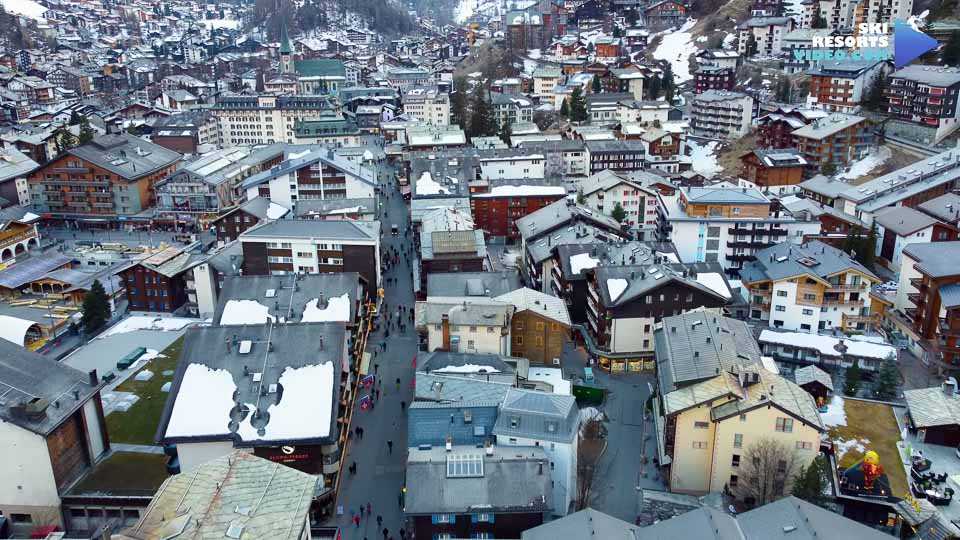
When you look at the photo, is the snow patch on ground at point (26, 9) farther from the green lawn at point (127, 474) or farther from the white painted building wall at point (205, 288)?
the green lawn at point (127, 474)

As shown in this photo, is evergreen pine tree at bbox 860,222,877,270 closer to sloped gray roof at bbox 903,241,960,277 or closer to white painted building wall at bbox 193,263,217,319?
sloped gray roof at bbox 903,241,960,277

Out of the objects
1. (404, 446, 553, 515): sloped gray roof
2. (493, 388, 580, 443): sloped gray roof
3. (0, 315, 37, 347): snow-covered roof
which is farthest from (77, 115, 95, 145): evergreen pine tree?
(404, 446, 553, 515): sloped gray roof

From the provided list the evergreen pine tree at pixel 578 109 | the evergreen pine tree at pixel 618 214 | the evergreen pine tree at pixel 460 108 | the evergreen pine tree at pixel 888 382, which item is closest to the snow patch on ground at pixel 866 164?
the evergreen pine tree at pixel 618 214

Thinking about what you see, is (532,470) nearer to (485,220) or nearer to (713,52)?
(485,220)

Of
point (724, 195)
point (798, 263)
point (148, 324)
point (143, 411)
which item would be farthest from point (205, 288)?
point (798, 263)

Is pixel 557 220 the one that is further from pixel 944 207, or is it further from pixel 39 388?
pixel 39 388

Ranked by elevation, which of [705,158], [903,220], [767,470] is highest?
[903,220]
